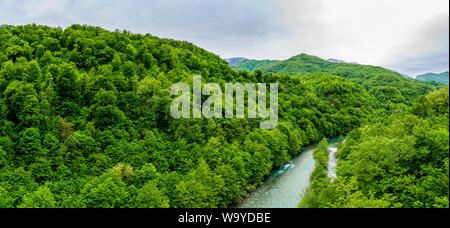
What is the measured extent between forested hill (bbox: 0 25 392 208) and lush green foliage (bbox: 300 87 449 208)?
1707cm

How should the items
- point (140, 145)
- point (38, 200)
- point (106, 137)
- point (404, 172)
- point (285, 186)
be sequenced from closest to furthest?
point (38, 200) < point (404, 172) < point (106, 137) < point (140, 145) < point (285, 186)

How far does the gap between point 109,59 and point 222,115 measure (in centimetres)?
3319

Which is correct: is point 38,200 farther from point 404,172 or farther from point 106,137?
point 404,172

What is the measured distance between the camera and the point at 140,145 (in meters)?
42.7

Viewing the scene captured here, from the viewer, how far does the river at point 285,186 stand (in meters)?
43.1

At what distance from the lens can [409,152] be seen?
29.6 m

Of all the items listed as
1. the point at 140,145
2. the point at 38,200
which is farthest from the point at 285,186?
the point at 38,200

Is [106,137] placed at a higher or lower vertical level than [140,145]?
higher

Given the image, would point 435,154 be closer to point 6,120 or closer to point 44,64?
point 6,120

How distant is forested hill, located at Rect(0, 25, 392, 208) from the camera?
32469 millimetres

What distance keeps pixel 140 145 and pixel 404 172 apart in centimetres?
3748

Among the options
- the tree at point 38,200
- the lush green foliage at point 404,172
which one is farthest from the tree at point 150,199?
the lush green foliage at point 404,172

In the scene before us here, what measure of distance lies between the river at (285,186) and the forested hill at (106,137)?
212 cm
